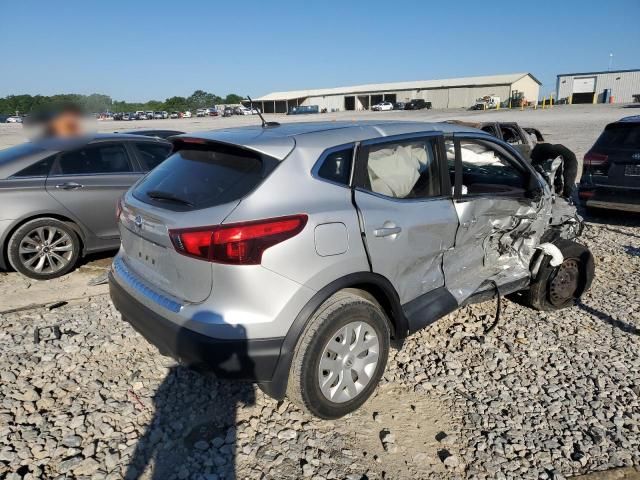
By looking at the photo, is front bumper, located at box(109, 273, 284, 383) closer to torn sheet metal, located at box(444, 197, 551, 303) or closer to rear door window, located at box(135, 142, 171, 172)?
torn sheet metal, located at box(444, 197, 551, 303)

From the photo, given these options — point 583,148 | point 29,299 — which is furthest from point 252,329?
point 583,148

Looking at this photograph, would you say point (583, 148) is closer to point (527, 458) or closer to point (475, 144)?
point (475, 144)

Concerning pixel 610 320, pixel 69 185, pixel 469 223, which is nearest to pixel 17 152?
pixel 69 185

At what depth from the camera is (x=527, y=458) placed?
8.31ft

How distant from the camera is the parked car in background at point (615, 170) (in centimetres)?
649

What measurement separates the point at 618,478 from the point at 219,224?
2.39 meters

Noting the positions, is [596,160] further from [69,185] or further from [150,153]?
[69,185]

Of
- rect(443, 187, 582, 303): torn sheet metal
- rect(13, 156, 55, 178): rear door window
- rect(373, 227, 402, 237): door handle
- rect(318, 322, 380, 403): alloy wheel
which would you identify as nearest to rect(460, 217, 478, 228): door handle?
rect(443, 187, 582, 303): torn sheet metal

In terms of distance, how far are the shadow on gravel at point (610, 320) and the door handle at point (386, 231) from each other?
2445 mm

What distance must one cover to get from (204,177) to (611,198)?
635 centimetres

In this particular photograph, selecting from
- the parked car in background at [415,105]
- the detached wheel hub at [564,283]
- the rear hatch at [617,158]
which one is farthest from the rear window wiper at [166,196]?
the parked car in background at [415,105]

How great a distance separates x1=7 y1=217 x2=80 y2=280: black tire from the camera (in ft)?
15.9

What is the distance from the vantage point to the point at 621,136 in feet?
22.2

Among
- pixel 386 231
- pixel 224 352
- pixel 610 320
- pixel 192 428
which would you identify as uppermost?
pixel 386 231
